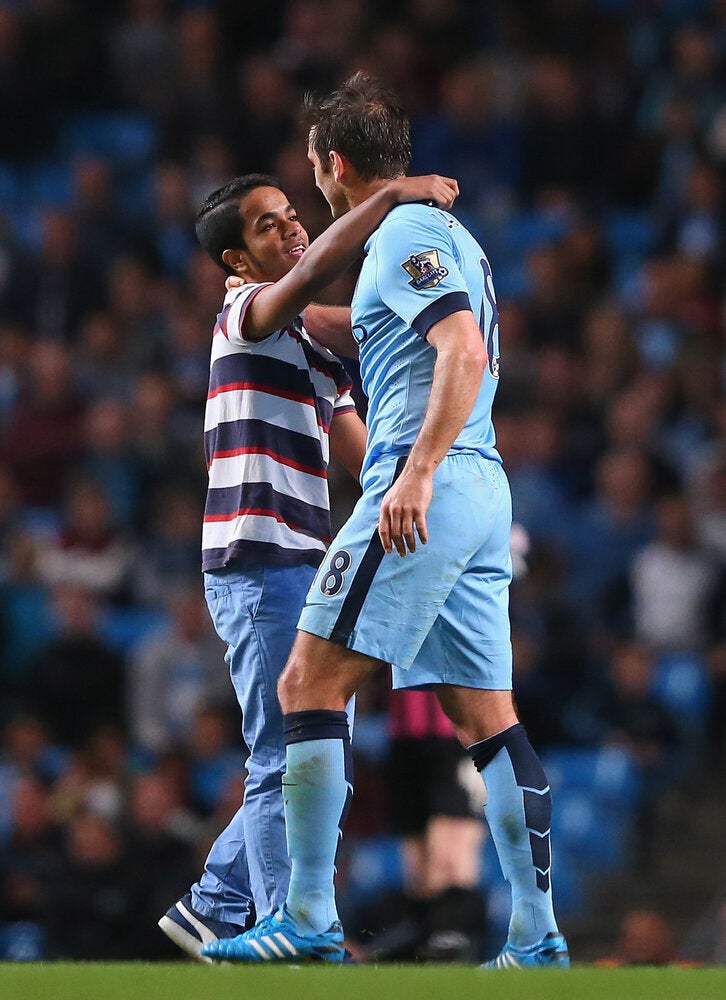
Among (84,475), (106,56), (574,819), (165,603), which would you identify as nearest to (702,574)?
(574,819)

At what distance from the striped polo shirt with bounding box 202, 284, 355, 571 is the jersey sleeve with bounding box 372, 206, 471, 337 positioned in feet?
1.74

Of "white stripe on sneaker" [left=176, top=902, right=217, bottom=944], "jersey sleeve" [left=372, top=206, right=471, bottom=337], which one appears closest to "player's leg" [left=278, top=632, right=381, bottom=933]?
"white stripe on sneaker" [left=176, top=902, right=217, bottom=944]

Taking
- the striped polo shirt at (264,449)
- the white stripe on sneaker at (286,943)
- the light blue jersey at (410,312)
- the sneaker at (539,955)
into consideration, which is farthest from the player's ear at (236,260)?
the sneaker at (539,955)

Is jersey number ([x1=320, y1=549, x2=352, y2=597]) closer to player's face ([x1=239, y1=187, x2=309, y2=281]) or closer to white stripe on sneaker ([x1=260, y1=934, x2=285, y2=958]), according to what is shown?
white stripe on sneaker ([x1=260, y1=934, x2=285, y2=958])

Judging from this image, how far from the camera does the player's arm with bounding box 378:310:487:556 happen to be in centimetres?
400

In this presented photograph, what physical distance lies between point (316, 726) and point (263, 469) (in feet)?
2.61

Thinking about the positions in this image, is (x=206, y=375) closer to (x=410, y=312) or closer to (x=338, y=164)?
(x=338, y=164)

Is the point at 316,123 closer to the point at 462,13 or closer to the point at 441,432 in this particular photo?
the point at 441,432

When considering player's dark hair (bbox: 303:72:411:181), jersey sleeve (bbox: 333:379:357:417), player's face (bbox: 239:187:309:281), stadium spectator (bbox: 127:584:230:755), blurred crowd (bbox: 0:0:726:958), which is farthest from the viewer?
stadium spectator (bbox: 127:584:230:755)

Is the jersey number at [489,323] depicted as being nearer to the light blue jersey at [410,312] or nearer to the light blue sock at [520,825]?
the light blue jersey at [410,312]

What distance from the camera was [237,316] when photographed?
4.63 m

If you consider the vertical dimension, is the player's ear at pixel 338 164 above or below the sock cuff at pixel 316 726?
above

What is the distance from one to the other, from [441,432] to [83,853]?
4.85 meters

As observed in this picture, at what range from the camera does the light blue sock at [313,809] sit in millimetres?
4113
